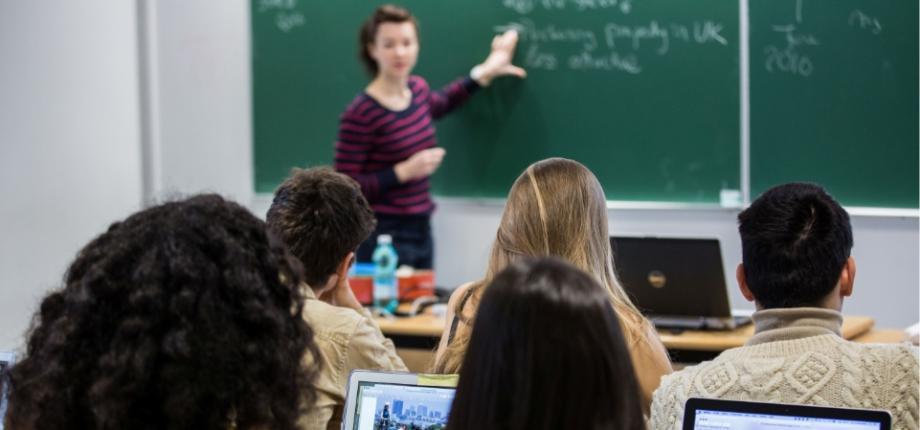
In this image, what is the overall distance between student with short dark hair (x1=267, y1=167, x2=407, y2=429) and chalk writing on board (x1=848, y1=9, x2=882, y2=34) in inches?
96.4

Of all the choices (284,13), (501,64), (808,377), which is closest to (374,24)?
(501,64)

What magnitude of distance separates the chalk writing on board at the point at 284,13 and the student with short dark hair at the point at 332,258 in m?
2.71

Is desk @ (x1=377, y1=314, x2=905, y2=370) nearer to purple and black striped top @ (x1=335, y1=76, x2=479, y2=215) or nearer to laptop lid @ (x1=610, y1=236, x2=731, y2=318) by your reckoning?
laptop lid @ (x1=610, y1=236, x2=731, y2=318)

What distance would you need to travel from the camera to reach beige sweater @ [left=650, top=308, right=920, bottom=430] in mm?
1927

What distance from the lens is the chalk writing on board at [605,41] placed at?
468 centimetres

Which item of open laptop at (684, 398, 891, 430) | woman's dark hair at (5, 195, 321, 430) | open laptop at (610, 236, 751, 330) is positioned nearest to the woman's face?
open laptop at (610, 236, 751, 330)

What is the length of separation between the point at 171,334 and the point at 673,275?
2590 millimetres

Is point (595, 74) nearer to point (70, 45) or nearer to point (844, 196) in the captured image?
point (844, 196)

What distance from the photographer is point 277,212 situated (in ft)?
8.68

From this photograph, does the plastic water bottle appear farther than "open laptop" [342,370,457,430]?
Yes

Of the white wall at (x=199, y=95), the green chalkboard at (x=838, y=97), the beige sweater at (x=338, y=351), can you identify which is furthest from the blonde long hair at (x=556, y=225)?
the white wall at (x=199, y=95)

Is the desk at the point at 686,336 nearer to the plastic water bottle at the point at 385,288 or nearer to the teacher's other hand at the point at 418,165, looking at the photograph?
the plastic water bottle at the point at 385,288

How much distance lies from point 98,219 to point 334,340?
314 cm

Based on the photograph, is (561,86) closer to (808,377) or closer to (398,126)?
(398,126)
